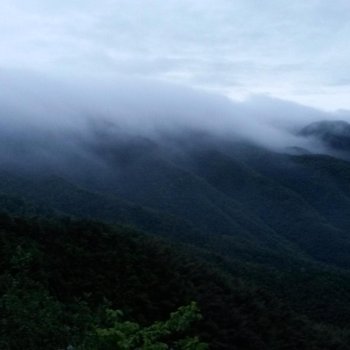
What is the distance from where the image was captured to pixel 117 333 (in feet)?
33.7

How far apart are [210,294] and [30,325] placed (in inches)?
624

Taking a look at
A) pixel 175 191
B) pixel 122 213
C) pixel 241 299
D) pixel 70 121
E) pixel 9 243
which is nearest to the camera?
pixel 9 243

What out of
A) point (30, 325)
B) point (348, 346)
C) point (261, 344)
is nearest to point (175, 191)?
point (348, 346)

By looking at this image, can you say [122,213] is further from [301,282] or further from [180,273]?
[180,273]

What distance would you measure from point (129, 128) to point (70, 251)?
4918 inches

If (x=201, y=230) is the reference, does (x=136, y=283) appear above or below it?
above

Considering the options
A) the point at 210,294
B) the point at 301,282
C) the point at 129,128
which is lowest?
the point at 301,282

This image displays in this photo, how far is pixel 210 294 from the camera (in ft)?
85.3

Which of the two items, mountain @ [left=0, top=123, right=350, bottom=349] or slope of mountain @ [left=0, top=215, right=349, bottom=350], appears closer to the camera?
slope of mountain @ [left=0, top=215, right=349, bottom=350]

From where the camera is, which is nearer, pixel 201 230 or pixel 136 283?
pixel 136 283

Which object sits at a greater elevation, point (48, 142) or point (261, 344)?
point (48, 142)

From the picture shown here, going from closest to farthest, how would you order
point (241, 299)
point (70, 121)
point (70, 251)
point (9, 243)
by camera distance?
1. point (9, 243)
2. point (70, 251)
3. point (241, 299)
4. point (70, 121)

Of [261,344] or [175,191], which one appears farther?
[175,191]

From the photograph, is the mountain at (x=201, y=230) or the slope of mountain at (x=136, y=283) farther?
the mountain at (x=201, y=230)
